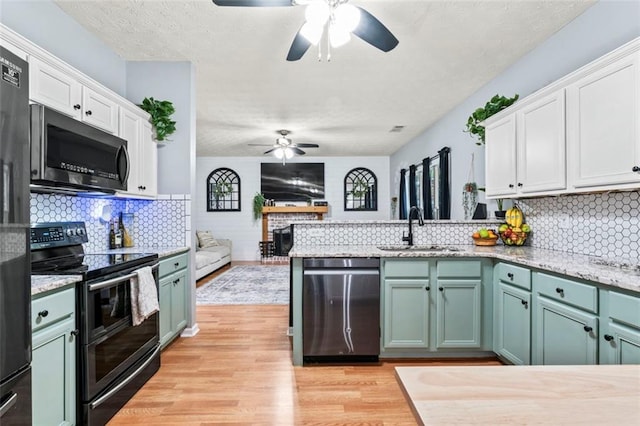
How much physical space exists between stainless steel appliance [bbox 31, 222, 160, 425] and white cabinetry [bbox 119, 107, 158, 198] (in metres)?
0.59

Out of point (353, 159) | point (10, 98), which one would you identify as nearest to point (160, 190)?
point (10, 98)

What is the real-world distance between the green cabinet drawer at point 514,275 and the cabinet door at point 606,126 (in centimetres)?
65

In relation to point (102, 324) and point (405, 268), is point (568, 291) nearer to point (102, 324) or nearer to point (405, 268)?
point (405, 268)

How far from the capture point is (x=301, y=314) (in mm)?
2617

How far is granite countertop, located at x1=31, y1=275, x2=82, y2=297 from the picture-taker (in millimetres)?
1449

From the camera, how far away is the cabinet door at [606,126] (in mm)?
1741

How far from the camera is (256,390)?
225 centimetres

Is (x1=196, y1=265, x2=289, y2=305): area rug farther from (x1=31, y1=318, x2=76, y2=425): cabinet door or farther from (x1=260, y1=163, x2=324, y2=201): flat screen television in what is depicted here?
(x1=31, y1=318, x2=76, y2=425): cabinet door

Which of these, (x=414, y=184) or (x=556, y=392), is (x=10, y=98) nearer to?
(x=556, y=392)

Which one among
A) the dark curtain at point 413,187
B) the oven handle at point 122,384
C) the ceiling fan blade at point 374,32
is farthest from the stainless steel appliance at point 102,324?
the dark curtain at point 413,187

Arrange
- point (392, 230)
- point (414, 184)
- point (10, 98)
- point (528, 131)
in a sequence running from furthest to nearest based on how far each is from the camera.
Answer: point (414, 184) < point (392, 230) < point (528, 131) < point (10, 98)

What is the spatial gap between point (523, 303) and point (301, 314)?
62.6 inches

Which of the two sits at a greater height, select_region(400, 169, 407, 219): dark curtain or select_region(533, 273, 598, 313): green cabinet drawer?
select_region(400, 169, 407, 219): dark curtain

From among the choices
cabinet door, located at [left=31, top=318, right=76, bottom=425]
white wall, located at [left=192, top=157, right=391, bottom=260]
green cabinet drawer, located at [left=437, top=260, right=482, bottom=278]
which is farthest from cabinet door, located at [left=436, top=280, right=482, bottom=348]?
white wall, located at [left=192, top=157, right=391, bottom=260]
